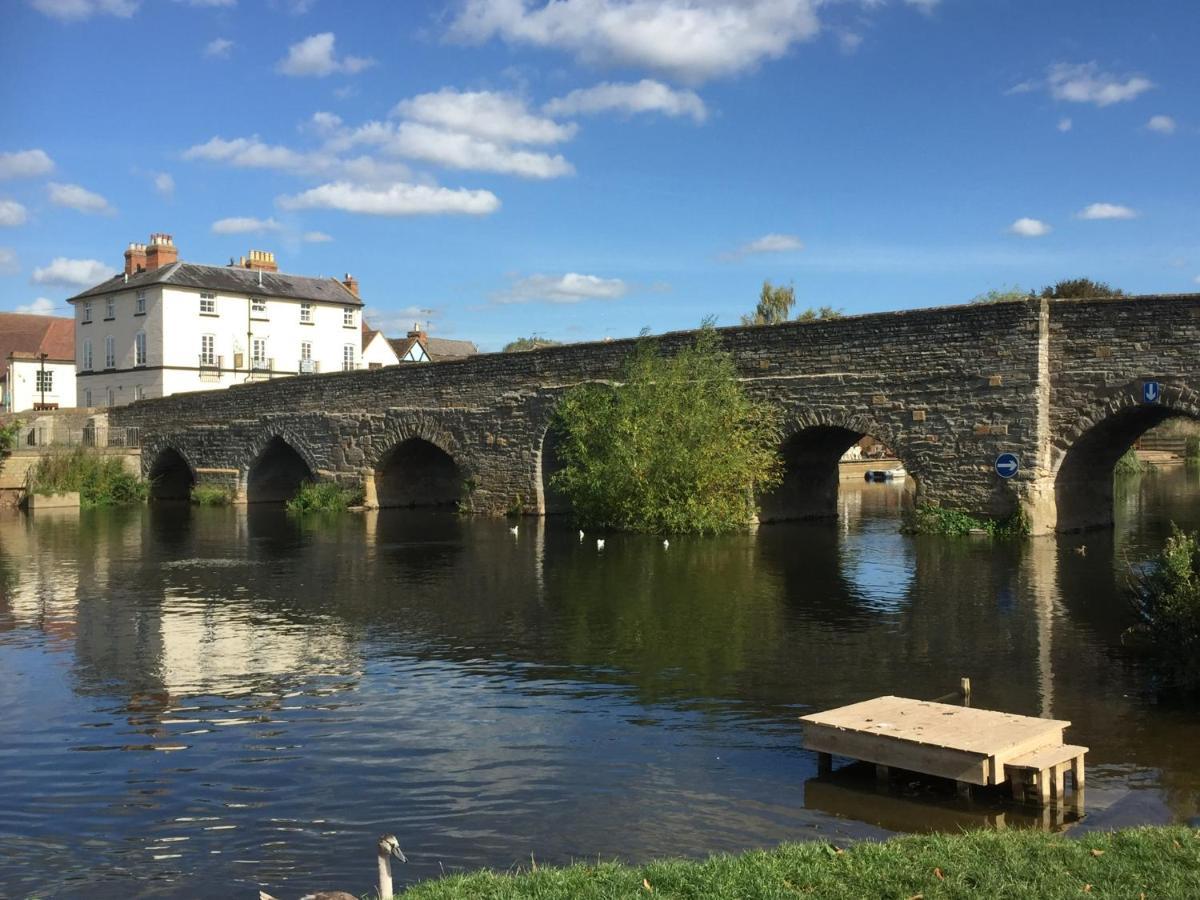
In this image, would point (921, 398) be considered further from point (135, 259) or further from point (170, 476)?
point (135, 259)

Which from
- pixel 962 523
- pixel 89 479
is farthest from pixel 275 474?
pixel 962 523

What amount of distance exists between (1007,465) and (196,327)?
35149 millimetres

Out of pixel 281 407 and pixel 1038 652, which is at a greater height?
pixel 281 407

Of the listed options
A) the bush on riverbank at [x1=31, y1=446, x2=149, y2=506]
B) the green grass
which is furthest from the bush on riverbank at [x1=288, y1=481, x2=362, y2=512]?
the green grass

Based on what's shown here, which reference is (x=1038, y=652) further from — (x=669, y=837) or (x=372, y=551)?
(x=372, y=551)

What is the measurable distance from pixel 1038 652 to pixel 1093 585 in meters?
4.69

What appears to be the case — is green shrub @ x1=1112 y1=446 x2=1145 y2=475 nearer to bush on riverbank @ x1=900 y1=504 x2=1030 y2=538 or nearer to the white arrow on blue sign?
bush on riverbank @ x1=900 y1=504 x2=1030 y2=538

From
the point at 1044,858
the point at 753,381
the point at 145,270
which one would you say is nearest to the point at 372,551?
the point at 753,381

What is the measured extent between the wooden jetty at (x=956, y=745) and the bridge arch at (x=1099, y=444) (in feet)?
42.8

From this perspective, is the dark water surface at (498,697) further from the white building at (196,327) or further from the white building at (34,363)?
the white building at (34,363)

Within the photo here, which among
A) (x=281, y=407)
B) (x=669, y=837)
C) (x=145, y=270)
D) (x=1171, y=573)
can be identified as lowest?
(x=669, y=837)

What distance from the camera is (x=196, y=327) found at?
152 ft

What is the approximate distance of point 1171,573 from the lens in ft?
33.3

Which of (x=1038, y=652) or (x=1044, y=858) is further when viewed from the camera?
(x=1038, y=652)
